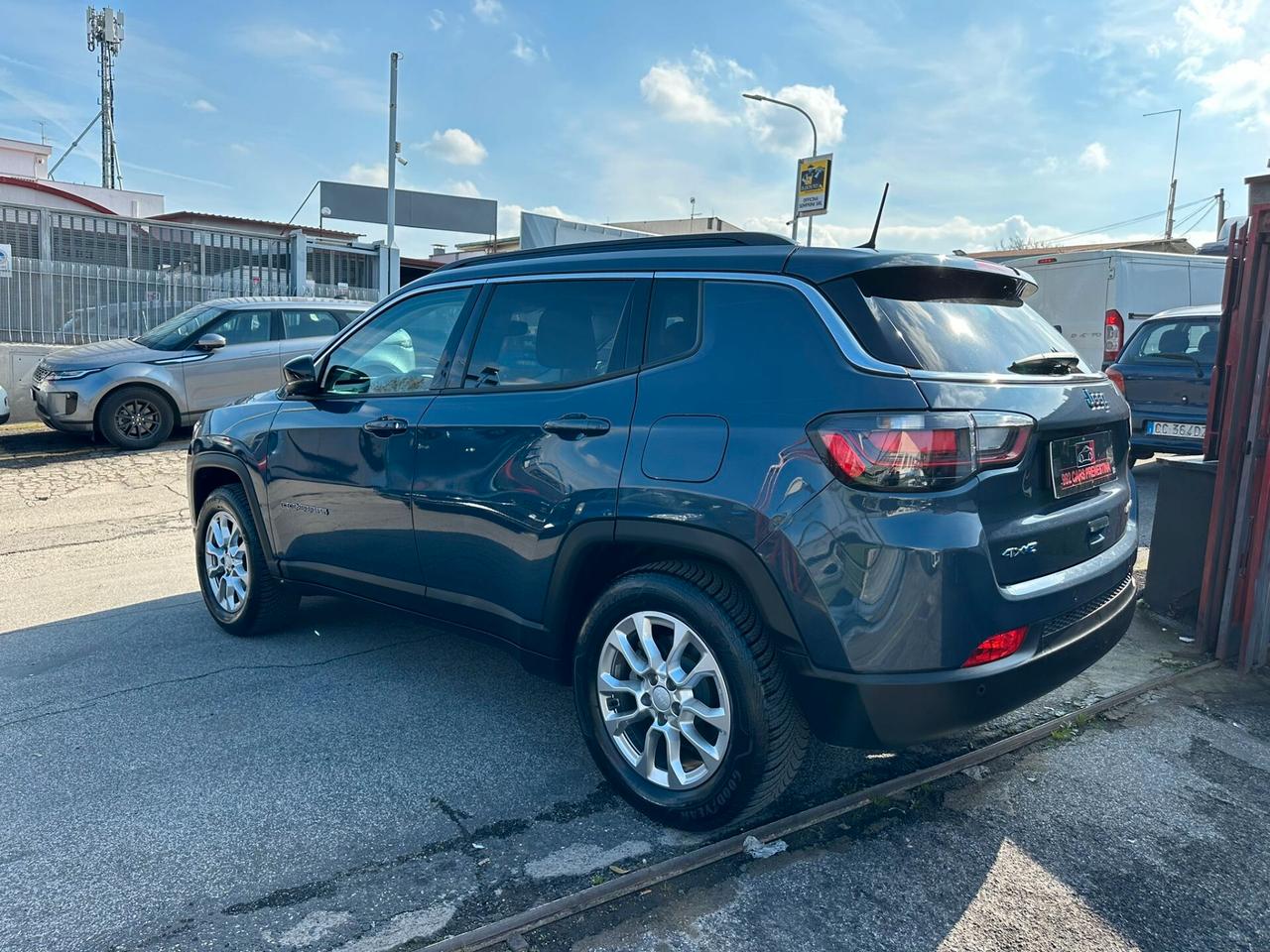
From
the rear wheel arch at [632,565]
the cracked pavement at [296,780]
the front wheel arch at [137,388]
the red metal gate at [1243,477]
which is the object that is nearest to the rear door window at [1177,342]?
the red metal gate at [1243,477]

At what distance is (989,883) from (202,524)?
4198mm

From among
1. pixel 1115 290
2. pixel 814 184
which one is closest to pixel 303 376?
pixel 1115 290

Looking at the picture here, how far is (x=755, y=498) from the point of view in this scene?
2.67 m

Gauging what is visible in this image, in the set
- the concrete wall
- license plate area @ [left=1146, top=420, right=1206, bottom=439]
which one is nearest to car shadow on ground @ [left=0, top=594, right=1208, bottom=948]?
license plate area @ [left=1146, top=420, right=1206, bottom=439]

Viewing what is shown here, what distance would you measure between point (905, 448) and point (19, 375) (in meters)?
13.5

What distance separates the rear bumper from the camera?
8.38 feet

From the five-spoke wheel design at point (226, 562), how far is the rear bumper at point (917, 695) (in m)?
3.24

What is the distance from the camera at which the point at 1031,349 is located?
311cm

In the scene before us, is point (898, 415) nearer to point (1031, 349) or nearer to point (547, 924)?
point (1031, 349)

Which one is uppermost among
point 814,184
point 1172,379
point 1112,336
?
point 814,184

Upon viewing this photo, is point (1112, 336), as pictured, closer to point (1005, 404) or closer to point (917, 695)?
point (1005, 404)

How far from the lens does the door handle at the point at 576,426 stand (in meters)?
3.09

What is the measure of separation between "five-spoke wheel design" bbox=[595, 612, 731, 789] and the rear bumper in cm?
29

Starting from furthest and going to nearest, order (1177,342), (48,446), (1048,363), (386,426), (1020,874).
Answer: (48,446)
(1177,342)
(386,426)
(1048,363)
(1020,874)
